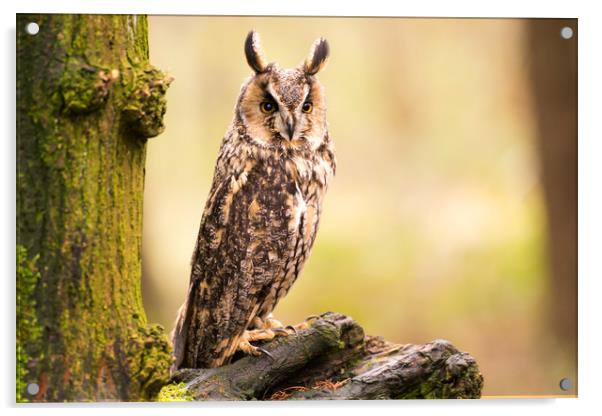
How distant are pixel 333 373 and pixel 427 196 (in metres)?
0.65

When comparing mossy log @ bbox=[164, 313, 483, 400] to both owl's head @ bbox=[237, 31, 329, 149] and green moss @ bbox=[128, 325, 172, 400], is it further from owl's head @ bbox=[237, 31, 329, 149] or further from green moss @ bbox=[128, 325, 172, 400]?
owl's head @ bbox=[237, 31, 329, 149]

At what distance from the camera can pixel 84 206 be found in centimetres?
169

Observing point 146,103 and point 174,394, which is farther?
point 174,394

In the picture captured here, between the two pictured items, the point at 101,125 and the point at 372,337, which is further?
the point at 372,337

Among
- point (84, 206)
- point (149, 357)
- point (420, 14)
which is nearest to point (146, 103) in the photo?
point (84, 206)

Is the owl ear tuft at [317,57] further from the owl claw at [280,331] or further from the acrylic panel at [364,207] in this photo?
the owl claw at [280,331]

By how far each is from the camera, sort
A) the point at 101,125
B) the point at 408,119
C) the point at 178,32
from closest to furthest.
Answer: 1. the point at 101,125
2. the point at 178,32
3. the point at 408,119

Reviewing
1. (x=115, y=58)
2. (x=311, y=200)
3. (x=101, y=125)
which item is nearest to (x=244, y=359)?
(x=311, y=200)

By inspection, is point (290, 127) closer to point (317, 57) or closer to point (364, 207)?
point (317, 57)

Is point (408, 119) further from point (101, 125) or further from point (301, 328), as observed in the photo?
point (101, 125)

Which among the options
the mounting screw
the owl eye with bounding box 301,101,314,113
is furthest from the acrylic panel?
the mounting screw

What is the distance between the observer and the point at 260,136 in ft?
6.64

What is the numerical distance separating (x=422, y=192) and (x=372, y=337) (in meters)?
0.50

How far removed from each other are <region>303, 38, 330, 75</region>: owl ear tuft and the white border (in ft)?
0.35
